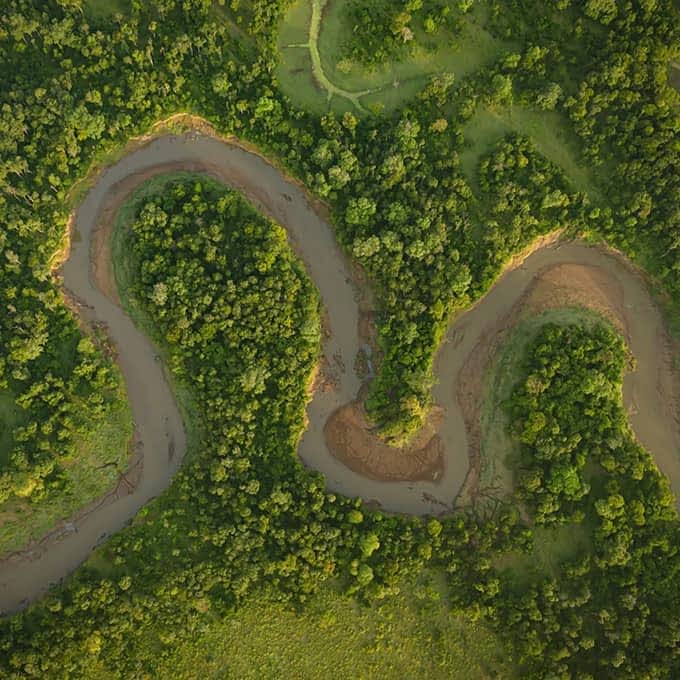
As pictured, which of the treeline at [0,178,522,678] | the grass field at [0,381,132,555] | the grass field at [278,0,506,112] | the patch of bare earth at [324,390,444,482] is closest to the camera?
the treeline at [0,178,522,678]

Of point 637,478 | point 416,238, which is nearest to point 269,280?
point 416,238

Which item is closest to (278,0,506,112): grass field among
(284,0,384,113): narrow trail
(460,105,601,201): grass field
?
(284,0,384,113): narrow trail

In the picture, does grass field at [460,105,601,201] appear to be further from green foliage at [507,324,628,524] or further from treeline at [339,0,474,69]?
green foliage at [507,324,628,524]

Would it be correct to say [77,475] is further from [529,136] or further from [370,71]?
[529,136]

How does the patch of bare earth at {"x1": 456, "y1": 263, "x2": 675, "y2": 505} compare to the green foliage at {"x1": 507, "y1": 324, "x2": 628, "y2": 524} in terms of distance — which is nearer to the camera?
the green foliage at {"x1": 507, "y1": 324, "x2": 628, "y2": 524}

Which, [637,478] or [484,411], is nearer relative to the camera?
[637,478]

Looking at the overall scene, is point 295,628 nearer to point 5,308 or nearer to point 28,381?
point 28,381

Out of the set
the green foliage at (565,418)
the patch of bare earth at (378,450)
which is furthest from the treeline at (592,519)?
the patch of bare earth at (378,450)
